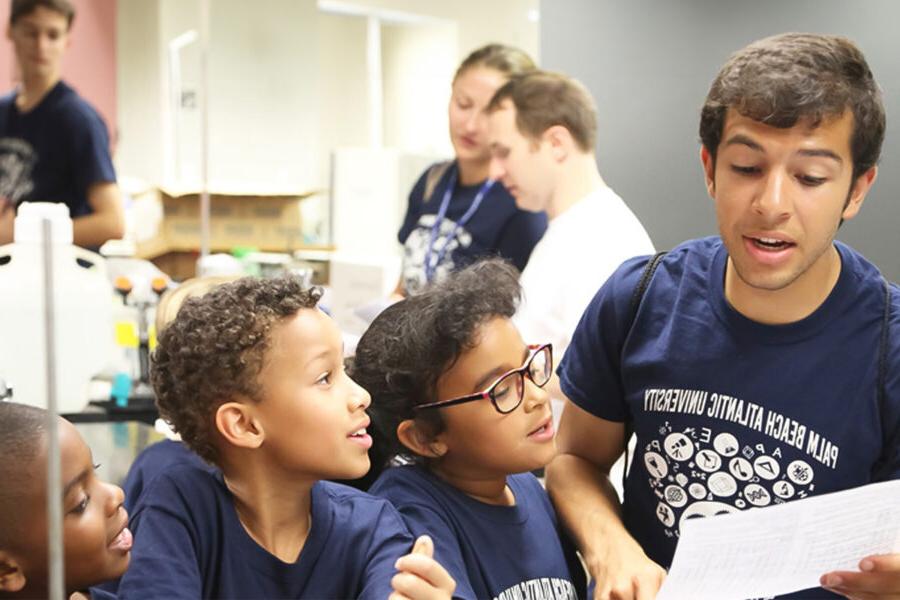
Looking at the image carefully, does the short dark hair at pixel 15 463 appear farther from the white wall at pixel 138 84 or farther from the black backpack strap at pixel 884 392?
the white wall at pixel 138 84

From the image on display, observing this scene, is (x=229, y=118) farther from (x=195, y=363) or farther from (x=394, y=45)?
(x=195, y=363)

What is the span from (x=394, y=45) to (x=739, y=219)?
4.28 m

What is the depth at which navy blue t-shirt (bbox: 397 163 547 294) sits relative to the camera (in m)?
2.85

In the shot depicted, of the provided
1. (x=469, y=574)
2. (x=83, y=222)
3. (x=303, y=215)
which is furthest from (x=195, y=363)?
(x=303, y=215)

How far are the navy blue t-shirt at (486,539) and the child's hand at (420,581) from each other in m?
0.17

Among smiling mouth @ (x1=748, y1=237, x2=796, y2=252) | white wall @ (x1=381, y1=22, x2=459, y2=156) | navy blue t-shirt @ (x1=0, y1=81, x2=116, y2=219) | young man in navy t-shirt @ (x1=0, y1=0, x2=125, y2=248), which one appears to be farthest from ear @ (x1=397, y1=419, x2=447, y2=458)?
white wall @ (x1=381, y1=22, x2=459, y2=156)

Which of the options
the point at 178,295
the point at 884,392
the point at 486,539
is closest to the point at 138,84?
the point at 178,295

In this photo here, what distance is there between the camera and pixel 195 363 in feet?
4.11

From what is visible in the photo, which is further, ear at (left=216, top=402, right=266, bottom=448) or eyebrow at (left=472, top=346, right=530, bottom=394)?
eyebrow at (left=472, top=346, right=530, bottom=394)

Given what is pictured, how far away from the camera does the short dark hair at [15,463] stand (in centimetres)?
104

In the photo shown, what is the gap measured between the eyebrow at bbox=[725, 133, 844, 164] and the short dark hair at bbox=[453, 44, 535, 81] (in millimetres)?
1591

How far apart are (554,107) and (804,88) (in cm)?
111

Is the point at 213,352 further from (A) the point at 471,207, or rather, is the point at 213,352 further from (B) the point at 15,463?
(A) the point at 471,207

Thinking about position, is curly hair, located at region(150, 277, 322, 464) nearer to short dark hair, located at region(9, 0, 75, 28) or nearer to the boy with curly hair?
the boy with curly hair
